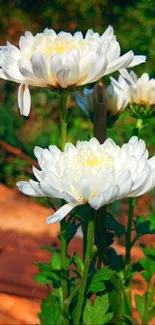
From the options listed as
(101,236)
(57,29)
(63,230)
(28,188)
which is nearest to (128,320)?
(101,236)

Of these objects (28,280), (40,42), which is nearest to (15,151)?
(28,280)

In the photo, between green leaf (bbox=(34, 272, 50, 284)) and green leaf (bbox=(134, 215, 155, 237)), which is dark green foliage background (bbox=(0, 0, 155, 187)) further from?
green leaf (bbox=(34, 272, 50, 284))

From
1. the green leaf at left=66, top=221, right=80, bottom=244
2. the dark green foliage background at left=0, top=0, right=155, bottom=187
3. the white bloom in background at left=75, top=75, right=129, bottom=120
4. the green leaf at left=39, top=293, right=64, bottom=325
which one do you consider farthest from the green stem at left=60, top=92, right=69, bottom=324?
the dark green foliage background at left=0, top=0, right=155, bottom=187

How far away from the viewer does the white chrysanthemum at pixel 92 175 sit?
945 mm

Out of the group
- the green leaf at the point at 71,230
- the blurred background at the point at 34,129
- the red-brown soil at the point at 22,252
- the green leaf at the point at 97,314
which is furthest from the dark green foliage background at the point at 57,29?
the green leaf at the point at 97,314

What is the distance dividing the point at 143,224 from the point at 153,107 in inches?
9.6

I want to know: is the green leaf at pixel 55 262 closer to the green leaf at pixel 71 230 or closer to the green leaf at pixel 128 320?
the green leaf at pixel 71 230

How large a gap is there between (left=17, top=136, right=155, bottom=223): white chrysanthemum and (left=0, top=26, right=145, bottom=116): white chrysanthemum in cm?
9

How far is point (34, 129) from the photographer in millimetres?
3156

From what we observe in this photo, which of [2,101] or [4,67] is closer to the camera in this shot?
[4,67]

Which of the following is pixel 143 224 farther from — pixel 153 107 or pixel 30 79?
pixel 30 79

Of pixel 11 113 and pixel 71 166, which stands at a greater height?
pixel 11 113

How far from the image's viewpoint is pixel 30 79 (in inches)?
40.9

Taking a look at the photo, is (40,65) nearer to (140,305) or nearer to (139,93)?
(139,93)
